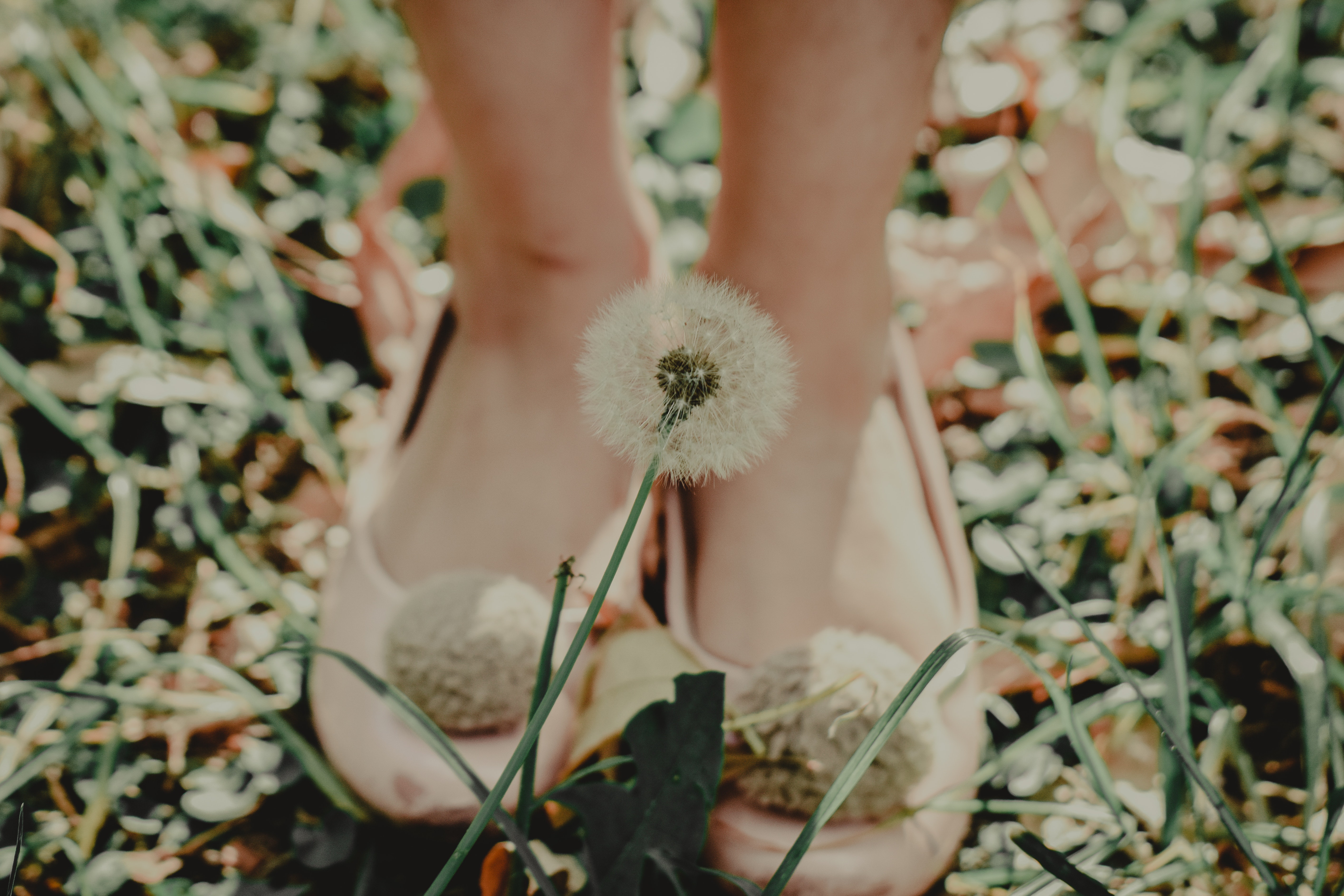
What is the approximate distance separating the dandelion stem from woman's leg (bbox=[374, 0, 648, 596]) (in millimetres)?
265

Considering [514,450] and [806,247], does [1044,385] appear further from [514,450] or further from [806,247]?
[514,450]

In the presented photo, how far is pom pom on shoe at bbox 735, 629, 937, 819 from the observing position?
432 mm

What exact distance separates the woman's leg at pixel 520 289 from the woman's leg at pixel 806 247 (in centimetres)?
8

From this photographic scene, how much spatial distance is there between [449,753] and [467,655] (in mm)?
74

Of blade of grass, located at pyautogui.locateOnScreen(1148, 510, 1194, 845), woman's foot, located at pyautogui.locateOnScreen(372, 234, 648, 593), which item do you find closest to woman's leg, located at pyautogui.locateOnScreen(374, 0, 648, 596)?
woman's foot, located at pyautogui.locateOnScreen(372, 234, 648, 593)

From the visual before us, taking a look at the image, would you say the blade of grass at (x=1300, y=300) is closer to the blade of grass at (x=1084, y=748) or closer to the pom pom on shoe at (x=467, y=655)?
the blade of grass at (x=1084, y=748)

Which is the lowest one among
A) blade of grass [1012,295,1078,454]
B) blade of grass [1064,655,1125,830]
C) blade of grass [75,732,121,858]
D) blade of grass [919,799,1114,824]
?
blade of grass [75,732,121,858]

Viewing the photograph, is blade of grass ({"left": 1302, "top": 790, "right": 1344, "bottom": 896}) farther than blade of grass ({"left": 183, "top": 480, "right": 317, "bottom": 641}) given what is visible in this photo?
No

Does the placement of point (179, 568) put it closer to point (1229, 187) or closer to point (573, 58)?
point (573, 58)

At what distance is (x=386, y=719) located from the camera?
1.62 ft

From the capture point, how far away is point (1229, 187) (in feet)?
2.75

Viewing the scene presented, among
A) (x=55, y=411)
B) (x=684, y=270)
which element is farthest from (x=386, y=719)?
(x=684, y=270)

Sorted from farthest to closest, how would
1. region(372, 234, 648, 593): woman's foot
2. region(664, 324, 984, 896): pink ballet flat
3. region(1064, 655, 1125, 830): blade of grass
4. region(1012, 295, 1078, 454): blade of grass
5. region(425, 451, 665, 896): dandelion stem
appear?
region(1012, 295, 1078, 454): blade of grass
region(372, 234, 648, 593): woman's foot
region(664, 324, 984, 896): pink ballet flat
region(1064, 655, 1125, 830): blade of grass
region(425, 451, 665, 896): dandelion stem

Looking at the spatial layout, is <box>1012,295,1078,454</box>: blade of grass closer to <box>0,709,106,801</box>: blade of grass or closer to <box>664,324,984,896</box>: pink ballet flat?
<box>664,324,984,896</box>: pink ballet flat
